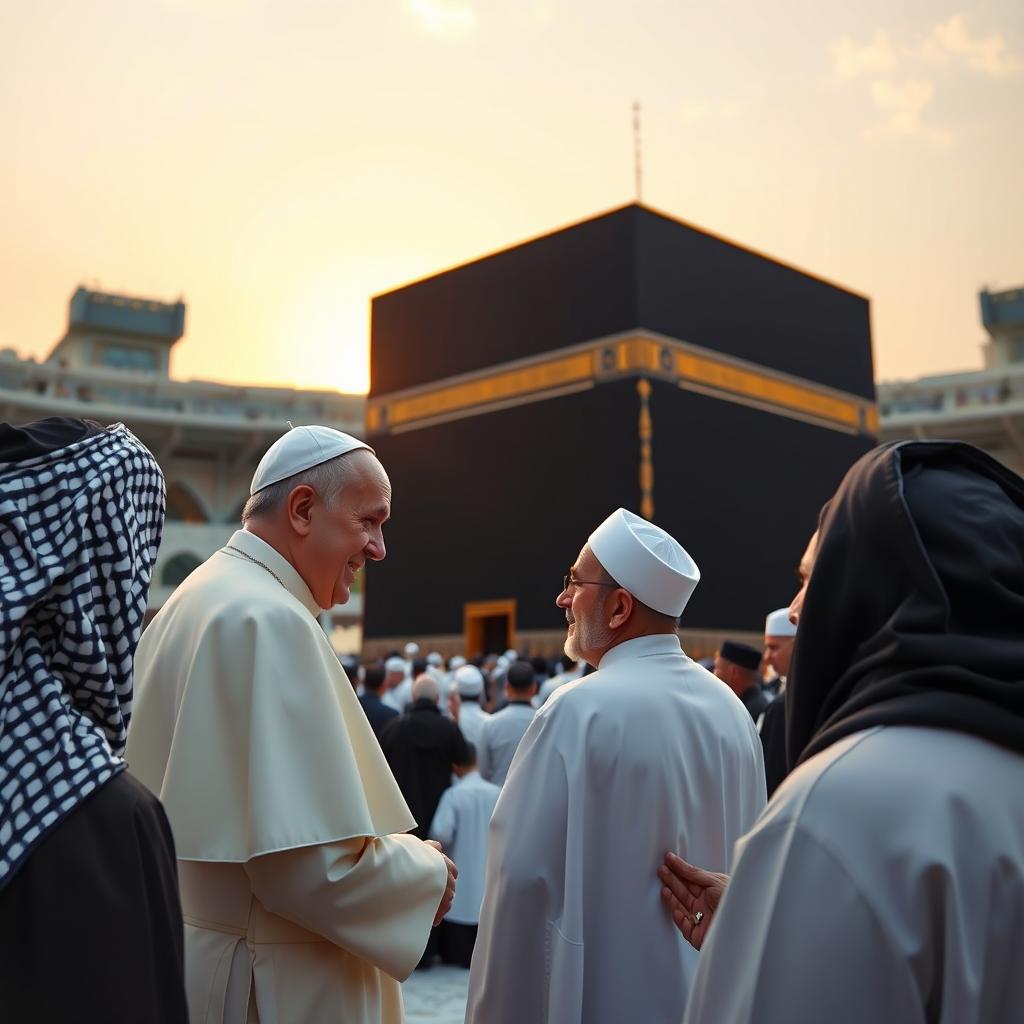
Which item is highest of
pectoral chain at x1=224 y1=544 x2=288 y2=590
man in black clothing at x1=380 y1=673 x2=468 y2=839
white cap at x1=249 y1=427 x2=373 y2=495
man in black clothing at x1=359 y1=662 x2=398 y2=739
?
white cap at x1=249 y1=427 x2=373 y2=495

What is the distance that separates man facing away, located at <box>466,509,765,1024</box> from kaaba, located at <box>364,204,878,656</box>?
12.5 metres

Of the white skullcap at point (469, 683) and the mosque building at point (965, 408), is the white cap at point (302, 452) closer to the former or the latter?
the white skullcap at point (469, 683)

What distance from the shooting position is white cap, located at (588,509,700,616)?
216 cm

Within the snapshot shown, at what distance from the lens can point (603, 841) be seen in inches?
75.4

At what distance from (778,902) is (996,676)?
0.25m

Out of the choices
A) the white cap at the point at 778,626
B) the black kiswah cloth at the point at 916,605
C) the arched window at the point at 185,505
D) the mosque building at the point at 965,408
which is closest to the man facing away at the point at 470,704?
the white cap at the point at 778,626

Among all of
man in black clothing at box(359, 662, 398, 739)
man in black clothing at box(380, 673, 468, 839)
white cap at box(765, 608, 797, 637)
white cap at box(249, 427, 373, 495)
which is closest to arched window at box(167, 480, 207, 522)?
man in black clothing at box(359, 662, 398, 739)

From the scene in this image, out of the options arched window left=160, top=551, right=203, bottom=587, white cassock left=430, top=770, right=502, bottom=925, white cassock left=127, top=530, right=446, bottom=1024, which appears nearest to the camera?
white cassock left=127, top=530, right=446, bottom=1024

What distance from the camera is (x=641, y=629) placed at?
216 cm

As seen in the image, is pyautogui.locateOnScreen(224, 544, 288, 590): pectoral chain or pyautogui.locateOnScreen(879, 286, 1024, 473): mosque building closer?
pyautogui.locateOnScreen(224, 544, 288, 590): pectoral chain

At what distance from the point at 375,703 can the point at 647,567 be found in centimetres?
342

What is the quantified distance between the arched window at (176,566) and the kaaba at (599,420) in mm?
8793

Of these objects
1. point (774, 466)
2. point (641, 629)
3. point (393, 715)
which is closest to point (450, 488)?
point (774, 466)

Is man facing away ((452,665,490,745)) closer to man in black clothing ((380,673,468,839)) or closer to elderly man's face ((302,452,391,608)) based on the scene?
man in black clothing ((380,673,468,839))
